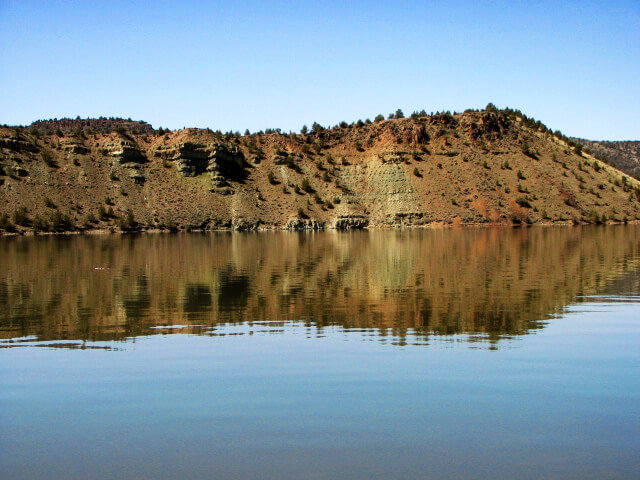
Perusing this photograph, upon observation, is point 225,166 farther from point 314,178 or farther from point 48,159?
point 48,159

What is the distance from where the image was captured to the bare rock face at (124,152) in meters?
95.8

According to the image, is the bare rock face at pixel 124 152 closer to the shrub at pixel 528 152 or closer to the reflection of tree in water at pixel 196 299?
the shrub at pixel 528 152

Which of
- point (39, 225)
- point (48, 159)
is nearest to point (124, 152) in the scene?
point (48, 159)

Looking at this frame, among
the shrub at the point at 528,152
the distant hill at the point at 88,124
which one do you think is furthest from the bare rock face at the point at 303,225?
the distant hill at the point at 88,124

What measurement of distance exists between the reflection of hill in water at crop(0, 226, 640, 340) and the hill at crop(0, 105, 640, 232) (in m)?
51.6

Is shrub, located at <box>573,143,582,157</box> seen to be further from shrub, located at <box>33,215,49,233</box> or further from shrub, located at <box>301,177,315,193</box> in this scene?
shrub, located at <box>33,215,49,233</box>

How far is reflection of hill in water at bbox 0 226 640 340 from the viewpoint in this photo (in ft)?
49.7

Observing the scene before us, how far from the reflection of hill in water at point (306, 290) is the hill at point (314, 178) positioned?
5156 cm

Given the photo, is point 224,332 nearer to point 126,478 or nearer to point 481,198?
point 126,478

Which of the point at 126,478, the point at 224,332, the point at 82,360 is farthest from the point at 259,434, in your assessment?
the point at 224,332

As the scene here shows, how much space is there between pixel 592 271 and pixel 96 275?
2159cm

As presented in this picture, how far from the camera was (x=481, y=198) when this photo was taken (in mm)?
91562

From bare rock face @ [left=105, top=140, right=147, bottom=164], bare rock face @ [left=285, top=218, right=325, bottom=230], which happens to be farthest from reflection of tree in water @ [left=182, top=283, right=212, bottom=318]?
bare rock face @ [left=105, top=140, right=147, bottom=164]

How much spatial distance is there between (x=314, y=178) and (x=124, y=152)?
30.5 m
